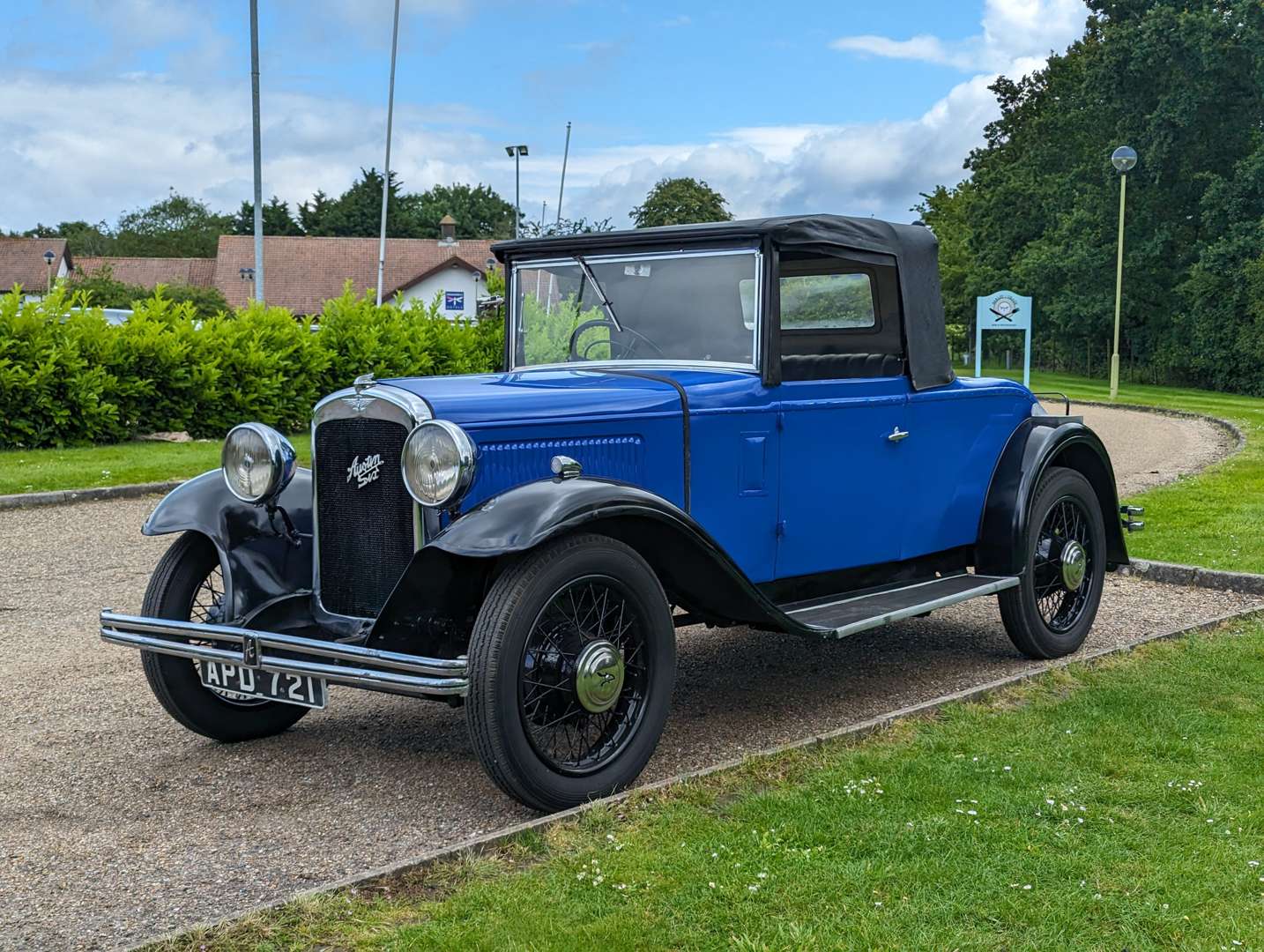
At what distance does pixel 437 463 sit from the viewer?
171 inches

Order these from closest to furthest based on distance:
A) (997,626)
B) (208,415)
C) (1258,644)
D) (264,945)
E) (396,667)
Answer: (264,945), (396,667), (1258,644), (997,626), (208,415)

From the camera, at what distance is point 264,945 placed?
130 inches

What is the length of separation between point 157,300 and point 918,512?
1362cm

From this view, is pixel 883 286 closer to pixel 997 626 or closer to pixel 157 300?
pixel 997 626

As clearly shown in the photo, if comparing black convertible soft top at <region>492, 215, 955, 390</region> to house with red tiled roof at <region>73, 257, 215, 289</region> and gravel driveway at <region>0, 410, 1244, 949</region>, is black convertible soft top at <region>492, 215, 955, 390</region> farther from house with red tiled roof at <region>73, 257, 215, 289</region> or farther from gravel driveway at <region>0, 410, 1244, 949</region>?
house with red tiled roof at <region>73, 257, 215, 289</region>

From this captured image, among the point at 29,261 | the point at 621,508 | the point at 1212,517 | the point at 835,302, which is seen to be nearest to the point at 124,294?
the point at 29,261

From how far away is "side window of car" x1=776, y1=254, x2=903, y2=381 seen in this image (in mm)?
6062

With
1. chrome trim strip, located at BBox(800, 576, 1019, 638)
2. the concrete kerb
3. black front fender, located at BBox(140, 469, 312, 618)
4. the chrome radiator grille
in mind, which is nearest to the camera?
the chrome radiator grille

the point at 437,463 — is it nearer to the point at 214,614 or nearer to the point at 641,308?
the point at 214,614

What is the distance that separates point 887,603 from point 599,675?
5.90ft

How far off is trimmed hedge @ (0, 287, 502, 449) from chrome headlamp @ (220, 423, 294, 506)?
11.3 meters

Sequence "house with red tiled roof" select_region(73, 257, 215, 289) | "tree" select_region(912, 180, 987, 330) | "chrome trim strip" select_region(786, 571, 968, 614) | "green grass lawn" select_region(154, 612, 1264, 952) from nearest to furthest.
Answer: "green grass lawn" select_region(154, 612, 1264, 952)
"chrome trim strip" select_region(786, 571, 968, 614)
"tree" select_region(912, 180, 987, 330)
"house with red tiled roof" select_region(73, 257, 215, 289)

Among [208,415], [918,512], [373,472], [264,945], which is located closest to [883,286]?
[918,512]

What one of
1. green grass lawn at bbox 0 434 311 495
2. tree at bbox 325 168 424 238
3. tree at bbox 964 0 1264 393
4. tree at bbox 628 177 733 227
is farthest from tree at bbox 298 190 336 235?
green grass lawn at bbox 0 434 311 495
